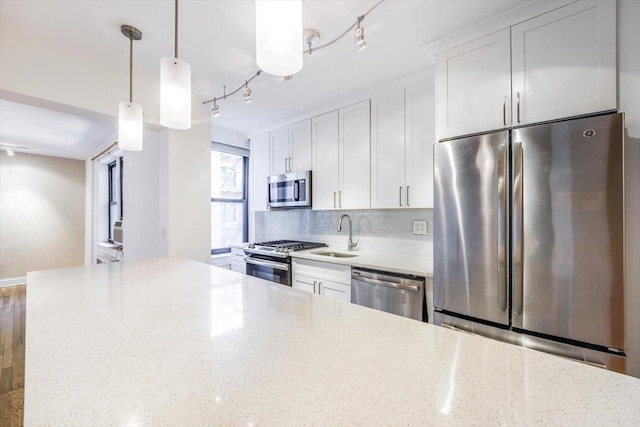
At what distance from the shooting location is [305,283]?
9.04 feet

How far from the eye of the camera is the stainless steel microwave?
3.17 metres

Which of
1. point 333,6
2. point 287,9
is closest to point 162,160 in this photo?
point 333,6

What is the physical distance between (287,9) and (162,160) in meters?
2.39

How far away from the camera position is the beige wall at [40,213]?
16.1ft

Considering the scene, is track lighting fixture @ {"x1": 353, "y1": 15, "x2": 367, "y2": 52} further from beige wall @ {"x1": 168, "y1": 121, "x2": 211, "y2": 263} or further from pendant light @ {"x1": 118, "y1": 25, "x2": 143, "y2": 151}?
beige wall @ {"x1": 168, "y1": 121, "x2": 211, "y2": 263}

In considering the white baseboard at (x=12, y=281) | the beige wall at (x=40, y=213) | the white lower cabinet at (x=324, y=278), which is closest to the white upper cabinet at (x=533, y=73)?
the white lower cabinet at (x=324, y=278)

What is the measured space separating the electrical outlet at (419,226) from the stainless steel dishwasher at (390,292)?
0.68m

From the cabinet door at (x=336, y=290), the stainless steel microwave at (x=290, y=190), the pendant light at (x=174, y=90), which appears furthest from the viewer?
the stainless steel microwave at (x=290, y=190)

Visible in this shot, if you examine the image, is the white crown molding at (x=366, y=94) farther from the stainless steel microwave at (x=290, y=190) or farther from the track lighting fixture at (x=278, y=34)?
the track lighting fixture at (x=278, y=34)

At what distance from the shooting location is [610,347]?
50.6 inches

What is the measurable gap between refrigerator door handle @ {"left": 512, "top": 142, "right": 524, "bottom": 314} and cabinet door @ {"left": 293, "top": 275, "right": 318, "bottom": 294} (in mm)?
1614

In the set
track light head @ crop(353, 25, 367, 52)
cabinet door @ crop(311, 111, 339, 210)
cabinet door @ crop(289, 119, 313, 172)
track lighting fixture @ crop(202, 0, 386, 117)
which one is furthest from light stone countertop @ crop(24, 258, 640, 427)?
cabinet door @ crop(289, 119, 313, 172)

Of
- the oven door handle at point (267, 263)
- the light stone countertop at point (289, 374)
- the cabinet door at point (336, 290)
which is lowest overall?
the cabinet door at point (336, 290)

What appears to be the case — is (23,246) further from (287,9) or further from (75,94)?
(287,9)
